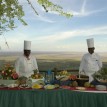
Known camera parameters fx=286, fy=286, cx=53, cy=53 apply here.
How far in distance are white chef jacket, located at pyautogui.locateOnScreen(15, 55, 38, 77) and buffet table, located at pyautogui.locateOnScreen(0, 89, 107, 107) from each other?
1.22 meters

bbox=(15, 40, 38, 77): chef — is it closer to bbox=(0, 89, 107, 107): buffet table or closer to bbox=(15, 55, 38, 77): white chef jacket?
bbox=(15, 55, 38, 77): white chef jacket

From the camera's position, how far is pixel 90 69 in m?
5.89

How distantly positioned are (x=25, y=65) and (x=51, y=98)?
→ 143cm

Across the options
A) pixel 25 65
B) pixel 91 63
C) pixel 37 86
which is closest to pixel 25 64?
pixel 25 65

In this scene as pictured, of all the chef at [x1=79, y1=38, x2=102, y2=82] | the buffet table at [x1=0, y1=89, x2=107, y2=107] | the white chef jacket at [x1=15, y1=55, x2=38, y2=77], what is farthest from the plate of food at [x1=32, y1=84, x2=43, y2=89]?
the chef at [x1=79, y1=38, x2=102, y2=82]

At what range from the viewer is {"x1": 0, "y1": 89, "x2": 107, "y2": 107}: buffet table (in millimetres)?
4246

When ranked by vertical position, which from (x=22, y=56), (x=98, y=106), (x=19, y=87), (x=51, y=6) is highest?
(x=51, y=6)

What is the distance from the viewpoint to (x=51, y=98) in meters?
4.32

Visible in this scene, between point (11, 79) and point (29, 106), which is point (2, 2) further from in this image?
point (29, 106)

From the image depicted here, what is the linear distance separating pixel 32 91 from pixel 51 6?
2.82 m

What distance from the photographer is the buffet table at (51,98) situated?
4246 mm

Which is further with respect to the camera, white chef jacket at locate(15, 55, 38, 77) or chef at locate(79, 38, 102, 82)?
chef at locate(79, 38, 102, 82)

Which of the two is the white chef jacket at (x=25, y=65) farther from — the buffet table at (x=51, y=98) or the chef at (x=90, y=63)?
the buffet table at (x=51, y=98)

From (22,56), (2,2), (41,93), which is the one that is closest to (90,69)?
(22,56)
